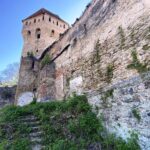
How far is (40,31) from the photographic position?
20016 millimetres

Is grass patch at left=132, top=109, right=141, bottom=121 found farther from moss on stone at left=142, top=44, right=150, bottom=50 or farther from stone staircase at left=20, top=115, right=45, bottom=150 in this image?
stone staircase at left=20, top=115, right=45, bottom=150

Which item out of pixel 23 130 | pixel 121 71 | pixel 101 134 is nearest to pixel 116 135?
pixel 101 134

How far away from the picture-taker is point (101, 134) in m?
6.25

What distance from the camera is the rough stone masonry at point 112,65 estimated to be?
5.36 metres

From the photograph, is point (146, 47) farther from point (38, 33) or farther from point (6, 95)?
point (6, 95)

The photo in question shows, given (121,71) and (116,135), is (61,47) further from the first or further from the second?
(116,135)

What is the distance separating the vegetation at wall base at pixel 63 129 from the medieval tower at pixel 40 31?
12218 millimetres

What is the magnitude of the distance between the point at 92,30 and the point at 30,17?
14033mm

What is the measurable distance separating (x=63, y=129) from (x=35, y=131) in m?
0.88

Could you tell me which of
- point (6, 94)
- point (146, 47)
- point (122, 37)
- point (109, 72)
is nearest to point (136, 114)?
point (146, 47)

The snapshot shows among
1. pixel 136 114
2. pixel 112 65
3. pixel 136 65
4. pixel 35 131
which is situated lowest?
pixel 35 131

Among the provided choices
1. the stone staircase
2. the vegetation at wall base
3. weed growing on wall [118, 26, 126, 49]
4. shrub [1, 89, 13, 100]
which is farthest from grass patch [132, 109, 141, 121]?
shrub [1, 89, 13, 100]

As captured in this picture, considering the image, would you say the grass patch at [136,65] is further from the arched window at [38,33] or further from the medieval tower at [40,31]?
the arched window at [38,33]

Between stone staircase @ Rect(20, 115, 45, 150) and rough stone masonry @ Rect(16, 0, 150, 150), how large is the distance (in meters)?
2.08
